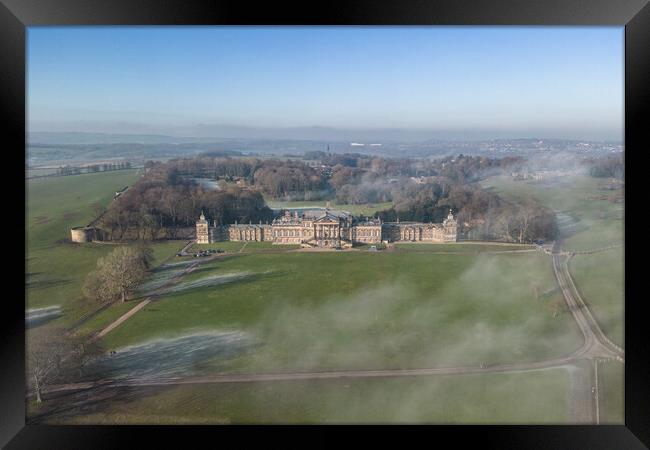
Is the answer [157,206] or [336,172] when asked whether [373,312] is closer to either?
[336,172]

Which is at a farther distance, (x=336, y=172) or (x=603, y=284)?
(x=336, y=172)

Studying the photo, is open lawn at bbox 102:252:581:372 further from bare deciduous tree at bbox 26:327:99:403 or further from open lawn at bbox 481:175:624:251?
open lawn at bbox 481:175:624:251

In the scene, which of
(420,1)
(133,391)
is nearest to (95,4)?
(420,1)

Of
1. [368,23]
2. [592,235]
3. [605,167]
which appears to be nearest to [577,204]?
[592,235]

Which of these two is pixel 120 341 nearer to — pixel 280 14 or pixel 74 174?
pixel 74 174

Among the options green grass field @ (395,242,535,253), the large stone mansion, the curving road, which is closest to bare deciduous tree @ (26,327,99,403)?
the curving road
